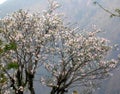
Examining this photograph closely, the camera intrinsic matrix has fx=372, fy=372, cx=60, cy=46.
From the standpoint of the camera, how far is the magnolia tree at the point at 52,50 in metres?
29.0

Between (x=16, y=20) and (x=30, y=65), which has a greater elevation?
(x=16, y=20)

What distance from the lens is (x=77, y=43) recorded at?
96.0 feet

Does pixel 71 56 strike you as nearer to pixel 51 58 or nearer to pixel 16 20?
pixel 51 58

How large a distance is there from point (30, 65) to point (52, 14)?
5.62 meters

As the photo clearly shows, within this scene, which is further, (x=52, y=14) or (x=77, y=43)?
(x=52, y=14)

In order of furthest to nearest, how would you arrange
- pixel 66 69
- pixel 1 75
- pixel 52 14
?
pixel 52 14, pixel 66 69, pixel 1 75

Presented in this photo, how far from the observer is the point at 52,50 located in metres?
30.7

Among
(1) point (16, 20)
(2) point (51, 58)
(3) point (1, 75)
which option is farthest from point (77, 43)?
(3) point (1, 75)

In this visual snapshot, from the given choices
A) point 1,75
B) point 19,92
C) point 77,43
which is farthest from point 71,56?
point 1,75

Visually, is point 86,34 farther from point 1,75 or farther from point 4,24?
point 1,75

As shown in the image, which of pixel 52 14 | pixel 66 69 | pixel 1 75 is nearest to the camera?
pixel 1 75

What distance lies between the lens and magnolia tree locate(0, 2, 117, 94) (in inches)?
1142

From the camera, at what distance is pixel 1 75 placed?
17516 mm

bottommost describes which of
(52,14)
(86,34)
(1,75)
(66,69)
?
(1,75)
